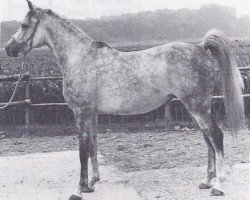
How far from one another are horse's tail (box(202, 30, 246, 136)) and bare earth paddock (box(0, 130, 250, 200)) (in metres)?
0.82

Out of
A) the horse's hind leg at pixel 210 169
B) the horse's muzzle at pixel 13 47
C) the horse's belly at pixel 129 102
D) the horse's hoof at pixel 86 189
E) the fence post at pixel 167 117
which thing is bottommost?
the horse's hoof at pixel 86 189

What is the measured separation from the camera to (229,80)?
16.3 ft


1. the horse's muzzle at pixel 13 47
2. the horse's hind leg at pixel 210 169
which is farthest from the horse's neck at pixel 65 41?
the horse's hind leg at pixel 210 169

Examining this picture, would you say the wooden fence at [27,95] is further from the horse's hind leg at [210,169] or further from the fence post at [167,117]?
the horse's hind leg at [210,169]

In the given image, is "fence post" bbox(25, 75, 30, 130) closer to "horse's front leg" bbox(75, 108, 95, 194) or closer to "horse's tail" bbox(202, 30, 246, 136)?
"horse's front leg" bbox(75, 108, 95, 194)

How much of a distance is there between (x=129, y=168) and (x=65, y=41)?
7.28 ft

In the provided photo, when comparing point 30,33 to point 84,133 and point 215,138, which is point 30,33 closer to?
point 84,133

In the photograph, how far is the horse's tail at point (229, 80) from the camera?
16.3 ft

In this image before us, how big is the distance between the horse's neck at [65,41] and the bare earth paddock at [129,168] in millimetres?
1567

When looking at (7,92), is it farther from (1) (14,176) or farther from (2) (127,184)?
(2) (127,184)

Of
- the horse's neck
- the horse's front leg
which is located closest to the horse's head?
the horse's neck

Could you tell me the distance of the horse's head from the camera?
5.36 metres

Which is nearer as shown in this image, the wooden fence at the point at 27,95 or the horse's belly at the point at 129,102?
the horse's belly at the point at 129,102

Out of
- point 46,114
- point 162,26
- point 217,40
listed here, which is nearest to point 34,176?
point 217,40
